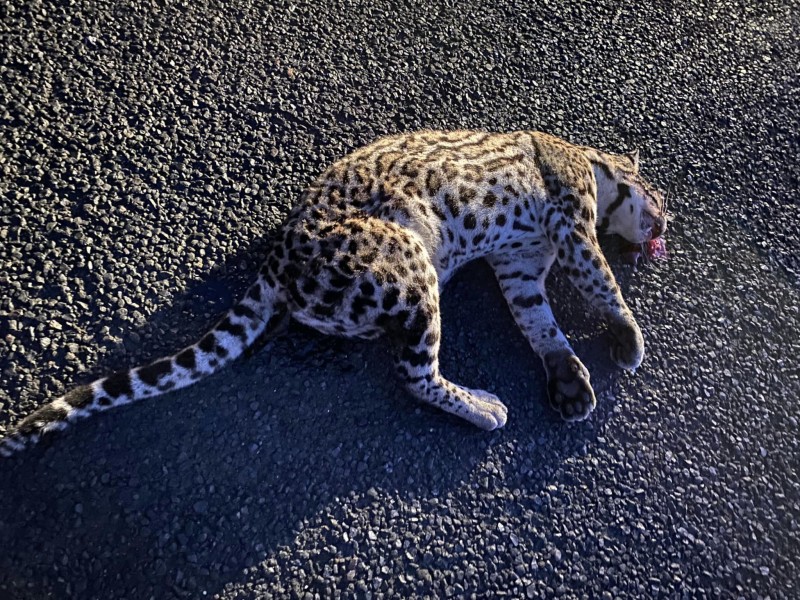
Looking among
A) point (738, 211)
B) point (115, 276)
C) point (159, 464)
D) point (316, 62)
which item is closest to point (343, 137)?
point (316, 62)

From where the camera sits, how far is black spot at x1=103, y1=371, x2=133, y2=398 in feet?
10.7

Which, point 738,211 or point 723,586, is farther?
point 738,211

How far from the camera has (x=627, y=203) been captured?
14.7 ft

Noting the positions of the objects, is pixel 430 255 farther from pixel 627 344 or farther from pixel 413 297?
pixel 627 344

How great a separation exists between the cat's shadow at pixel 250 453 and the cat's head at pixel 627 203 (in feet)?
2.81

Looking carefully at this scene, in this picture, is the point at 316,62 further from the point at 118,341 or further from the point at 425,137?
the point at 118,341

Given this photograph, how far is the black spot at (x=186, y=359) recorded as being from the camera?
3.40 meters

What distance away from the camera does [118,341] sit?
356 centimetres

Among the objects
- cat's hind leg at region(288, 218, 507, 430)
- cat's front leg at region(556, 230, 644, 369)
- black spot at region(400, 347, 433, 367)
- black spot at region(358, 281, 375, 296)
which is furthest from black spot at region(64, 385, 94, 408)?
cat's front leg at region(556, 230, 644, 369)

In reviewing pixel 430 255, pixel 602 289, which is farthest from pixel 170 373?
pixel 602 289

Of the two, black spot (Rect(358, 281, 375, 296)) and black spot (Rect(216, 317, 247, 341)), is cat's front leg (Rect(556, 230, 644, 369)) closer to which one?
black spot (Rect(358, 281, 375, 296))

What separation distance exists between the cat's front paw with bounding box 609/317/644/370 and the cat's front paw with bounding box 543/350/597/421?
24 centimetres

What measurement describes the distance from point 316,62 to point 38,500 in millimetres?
3198

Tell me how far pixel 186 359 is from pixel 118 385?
316mm
